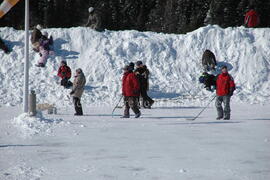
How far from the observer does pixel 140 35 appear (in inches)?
1026

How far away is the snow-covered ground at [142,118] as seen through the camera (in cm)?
696

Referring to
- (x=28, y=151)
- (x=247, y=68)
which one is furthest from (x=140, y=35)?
(x=28, y=151)

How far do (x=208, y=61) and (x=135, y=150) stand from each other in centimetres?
1620

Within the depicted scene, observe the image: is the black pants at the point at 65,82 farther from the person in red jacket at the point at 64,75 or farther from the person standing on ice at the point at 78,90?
the person standing on ice at the point at 78,90

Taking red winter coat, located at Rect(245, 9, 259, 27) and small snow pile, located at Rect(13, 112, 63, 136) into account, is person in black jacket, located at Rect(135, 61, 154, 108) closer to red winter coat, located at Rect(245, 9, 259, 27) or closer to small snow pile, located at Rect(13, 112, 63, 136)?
small snow pile, located at Rect(13, 112, 63, 136)

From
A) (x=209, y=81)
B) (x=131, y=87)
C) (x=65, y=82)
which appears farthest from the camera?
(x=209, y=81)

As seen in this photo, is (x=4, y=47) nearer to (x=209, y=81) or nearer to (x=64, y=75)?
(x=64, y=75)

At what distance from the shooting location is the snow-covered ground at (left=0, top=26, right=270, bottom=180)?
6957 millimetres

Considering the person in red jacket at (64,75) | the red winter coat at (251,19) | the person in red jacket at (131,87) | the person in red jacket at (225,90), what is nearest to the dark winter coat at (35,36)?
the person in red jacket at (64,75)

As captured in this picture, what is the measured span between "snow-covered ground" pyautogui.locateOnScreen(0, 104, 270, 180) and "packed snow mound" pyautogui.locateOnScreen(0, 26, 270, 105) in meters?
8.25

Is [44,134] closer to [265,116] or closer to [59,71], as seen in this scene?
[265,116]

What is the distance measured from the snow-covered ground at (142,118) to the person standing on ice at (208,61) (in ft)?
2.17

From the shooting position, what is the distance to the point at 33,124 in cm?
1129

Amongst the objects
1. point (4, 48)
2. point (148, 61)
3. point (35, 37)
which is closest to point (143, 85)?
point (148, 61)
